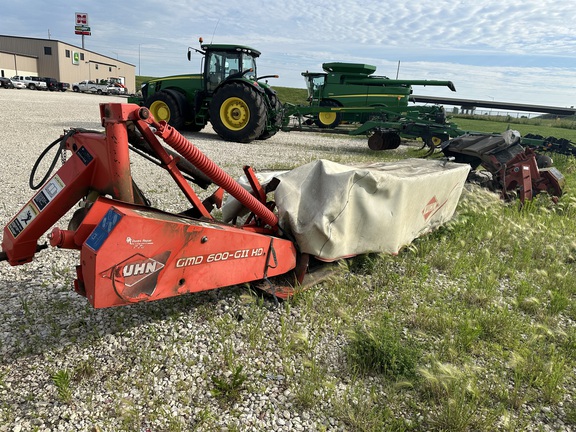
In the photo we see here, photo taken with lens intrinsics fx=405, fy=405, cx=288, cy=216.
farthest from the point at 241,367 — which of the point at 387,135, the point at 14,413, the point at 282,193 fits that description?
the point at 387,135

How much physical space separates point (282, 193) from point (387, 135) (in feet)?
29.0

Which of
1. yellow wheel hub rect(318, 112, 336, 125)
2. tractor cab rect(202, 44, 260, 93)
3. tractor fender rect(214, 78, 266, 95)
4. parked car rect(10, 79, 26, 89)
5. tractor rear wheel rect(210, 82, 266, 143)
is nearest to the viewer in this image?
tractor rear wheel rect(210, 82, 266, 143)

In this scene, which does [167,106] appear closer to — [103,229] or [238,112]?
[238,112]

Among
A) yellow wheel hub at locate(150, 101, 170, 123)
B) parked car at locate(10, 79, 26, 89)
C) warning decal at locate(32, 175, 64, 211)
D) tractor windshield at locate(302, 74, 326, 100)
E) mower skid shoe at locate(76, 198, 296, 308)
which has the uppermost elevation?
tractor windshield at locate(302, 74, 326, 100)

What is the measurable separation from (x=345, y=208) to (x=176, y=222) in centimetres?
134

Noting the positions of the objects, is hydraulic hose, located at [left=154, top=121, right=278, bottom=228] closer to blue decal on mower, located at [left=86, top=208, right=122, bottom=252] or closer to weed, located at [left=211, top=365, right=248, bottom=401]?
blue decal on mower, located at [left=86, top=208, right=122, bottom=252]

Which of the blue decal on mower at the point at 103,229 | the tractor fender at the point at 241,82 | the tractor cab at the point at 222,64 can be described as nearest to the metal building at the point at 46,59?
the tractor cab at the point at 222,64

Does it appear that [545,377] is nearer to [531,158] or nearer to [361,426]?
[361,426]

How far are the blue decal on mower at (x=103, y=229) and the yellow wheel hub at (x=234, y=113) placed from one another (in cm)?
910

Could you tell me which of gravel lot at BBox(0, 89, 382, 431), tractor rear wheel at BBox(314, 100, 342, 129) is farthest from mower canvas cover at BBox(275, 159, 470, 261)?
tractor rear wheel at BBox(314, 100, 342, 129)

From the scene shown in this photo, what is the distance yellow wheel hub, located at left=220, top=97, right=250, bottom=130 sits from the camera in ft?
35.1

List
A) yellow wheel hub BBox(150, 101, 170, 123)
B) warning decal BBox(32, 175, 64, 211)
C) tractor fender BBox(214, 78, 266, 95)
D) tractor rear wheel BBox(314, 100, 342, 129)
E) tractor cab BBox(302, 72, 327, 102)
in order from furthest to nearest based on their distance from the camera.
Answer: tractor cab BBox(302, 72, 327, 102), tractor rear wheel BBox(314, 100, 342, 129), yellow wheel hub BBox(150, 101, 170, 123), tractor fender BBox(214, 78, 266, 95), warning decal BBox(32, 175, 64, 211)

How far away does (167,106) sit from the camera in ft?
37.6

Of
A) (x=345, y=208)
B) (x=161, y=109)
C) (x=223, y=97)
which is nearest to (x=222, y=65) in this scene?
(x=223, y=97)
